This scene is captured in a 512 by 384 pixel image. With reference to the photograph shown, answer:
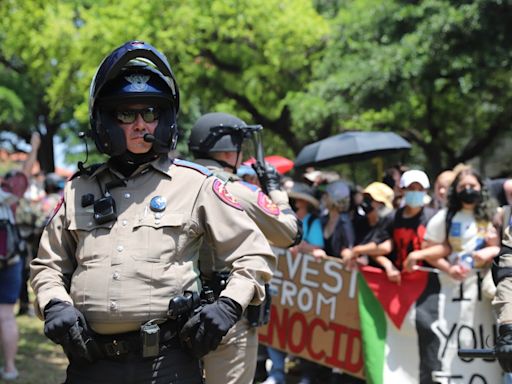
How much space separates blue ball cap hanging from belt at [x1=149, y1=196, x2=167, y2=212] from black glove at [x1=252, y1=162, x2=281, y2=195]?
1672 millimetres

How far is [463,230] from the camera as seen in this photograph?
5137 mm

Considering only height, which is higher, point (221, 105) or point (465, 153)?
point (221, 105)

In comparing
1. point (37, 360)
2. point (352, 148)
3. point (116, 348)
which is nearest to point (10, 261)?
point (37, 360)

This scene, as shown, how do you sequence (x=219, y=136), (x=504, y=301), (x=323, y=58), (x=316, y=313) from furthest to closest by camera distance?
(x=323, y=58) < (x=316, y=313) < (x=219, y=136) < (x=504, y=301)

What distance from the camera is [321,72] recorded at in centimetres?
1549

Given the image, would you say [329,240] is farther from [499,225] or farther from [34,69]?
[34,69]

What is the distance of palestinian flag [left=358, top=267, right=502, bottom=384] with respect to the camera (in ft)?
16.9

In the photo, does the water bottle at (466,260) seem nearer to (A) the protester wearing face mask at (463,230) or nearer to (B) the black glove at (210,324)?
(A) the protester wearing face mask at (463,230)

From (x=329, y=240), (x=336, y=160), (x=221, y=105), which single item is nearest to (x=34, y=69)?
(x=221, y=105)

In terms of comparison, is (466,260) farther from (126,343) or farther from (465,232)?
(126,343)

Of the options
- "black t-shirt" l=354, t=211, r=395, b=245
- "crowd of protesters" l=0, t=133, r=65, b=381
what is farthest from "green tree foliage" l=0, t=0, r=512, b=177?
"black t-shirt" l=354, t=211, r=395, b=245

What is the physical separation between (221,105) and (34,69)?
8.66 meters

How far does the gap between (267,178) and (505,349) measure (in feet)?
6.30

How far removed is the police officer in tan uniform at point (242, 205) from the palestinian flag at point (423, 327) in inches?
67.5
